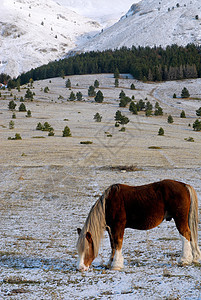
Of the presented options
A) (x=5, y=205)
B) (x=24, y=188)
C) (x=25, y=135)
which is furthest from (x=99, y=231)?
Result: (x=25, y=135)

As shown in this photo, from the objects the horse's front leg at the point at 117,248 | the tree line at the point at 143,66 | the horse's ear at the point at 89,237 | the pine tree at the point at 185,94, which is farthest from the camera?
the tree line at the point at 143,66

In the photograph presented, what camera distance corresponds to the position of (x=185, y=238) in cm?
766

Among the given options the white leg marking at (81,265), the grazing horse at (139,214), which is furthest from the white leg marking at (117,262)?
the white leg marking at (81,265)

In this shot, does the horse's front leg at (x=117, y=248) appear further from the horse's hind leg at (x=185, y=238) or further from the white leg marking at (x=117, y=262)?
the horse's hind leg at (x=185, y=238)

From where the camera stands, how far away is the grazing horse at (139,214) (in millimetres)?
7469

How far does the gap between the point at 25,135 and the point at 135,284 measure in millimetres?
43604

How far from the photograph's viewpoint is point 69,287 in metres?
6.81

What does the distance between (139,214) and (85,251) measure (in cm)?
165

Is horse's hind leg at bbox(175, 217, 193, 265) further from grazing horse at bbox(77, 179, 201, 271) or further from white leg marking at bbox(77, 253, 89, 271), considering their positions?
white leg marking at bbox(77, 253, 89, 271)

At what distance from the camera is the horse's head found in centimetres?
735

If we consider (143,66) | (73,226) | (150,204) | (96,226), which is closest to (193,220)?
(150,204)

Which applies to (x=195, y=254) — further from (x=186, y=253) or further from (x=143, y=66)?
(x=143, y=66)

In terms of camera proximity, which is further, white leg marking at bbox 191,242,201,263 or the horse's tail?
white leg marking at bbox 191,242,201,263

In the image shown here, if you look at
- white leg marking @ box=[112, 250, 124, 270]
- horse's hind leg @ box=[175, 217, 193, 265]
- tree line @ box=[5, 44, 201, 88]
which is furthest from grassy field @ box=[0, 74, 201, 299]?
tree line @ box=[5, 44, 201, 88]
